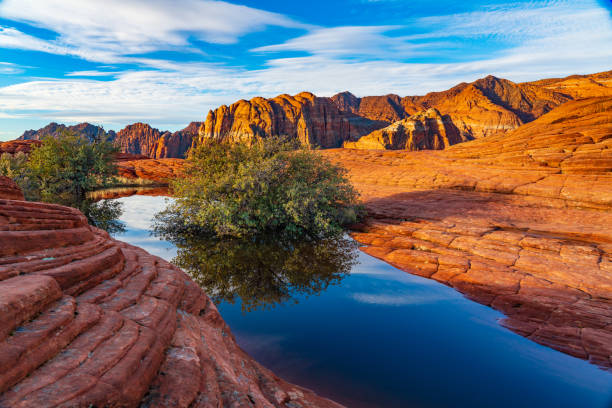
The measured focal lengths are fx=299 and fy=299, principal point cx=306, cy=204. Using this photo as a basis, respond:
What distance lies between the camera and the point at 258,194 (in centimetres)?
1803

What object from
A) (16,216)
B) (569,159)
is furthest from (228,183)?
(569,159)

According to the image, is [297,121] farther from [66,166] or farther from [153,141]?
[66,166]

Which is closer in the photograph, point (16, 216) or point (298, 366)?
point (16, 216)

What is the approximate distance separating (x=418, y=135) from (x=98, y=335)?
116 m

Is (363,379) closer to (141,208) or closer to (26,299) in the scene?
(26,299)

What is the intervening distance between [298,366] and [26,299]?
6.01 metres

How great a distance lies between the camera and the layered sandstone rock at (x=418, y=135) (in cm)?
10619

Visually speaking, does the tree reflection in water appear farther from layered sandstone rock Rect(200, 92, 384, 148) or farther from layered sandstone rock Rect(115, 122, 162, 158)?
layered sandstone rock Rect(115, 122, 162, 158)

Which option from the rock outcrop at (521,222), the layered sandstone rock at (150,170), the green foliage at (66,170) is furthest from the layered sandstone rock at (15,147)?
the rock outcrop at (521,222)

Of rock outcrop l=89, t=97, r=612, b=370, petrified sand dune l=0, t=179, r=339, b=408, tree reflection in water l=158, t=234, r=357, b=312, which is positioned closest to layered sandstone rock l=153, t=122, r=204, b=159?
rock outcrop l=89, t=97, r=612, b=370

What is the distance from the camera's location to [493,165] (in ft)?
86.9

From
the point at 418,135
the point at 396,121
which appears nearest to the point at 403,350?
the point at 418,135

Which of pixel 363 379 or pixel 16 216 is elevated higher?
pixel 16 216

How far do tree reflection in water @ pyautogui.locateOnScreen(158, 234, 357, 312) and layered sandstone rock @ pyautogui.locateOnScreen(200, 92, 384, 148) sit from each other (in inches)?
4517
